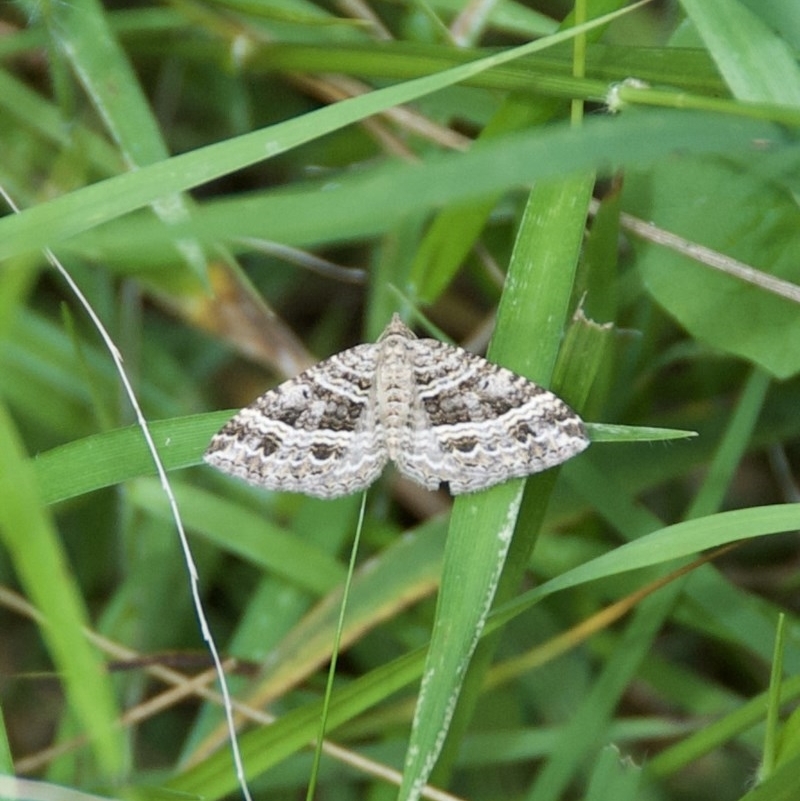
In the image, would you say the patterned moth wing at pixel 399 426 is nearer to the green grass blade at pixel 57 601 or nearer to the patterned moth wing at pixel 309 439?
the patterned moth wing at pixel 309 439

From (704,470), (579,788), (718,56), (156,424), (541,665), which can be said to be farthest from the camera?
(704,470)

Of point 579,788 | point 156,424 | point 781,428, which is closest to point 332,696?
point 156,424

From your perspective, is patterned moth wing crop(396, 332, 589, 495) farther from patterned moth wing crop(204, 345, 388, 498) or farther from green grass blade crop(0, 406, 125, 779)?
green grass blade crop(0, 406, 125, 779)

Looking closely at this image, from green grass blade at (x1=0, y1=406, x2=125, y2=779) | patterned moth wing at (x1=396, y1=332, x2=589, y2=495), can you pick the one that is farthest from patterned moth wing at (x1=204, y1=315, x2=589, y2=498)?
green grass blade at (x1=0, y1=406, x2=125, y2=779)

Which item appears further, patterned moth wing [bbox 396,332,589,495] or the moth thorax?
the moth thorax

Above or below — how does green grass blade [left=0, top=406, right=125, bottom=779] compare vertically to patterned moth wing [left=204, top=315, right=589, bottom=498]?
below

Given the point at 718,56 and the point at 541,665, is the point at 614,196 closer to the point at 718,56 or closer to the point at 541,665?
the point at 718,56

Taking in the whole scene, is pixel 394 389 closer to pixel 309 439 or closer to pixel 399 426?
pixel 399 426

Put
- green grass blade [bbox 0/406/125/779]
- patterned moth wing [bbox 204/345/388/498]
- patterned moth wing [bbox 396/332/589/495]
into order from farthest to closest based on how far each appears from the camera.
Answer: patterned moth wing [bbox 204/345/388/498] → patterned moth wing [bbox 396/332/589/495] → green grass blade [bbox 0/406/125/779]
